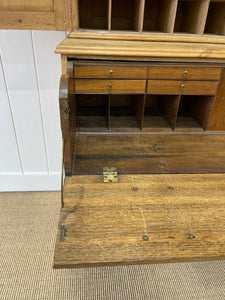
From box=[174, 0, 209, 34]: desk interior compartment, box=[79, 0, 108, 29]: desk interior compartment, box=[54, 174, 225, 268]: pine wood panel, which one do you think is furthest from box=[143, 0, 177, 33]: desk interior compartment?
box=[54, 174, 225, 268]: pine wood panel

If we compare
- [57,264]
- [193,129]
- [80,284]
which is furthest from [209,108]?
[80,284]

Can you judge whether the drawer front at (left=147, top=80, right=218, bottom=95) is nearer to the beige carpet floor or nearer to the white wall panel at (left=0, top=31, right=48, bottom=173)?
the white wall panel at (left=0, top=31, right=48, bottom=173)

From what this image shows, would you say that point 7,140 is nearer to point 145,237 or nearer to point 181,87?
point 181,87

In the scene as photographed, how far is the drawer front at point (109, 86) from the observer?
105cm

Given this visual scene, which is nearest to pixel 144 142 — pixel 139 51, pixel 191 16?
pixel 139 51

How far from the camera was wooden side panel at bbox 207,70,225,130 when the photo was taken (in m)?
1.12

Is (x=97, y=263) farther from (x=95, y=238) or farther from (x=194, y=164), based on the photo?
(x=194, y=164)

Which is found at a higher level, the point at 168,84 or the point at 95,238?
the point at 168,84

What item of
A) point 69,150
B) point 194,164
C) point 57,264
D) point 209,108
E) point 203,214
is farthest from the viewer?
point 209,108

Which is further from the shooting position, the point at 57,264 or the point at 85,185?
the point at 85,185

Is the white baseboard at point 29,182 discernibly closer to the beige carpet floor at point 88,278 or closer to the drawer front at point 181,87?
the beige carpet floor at point 88,278

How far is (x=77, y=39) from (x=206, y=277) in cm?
152

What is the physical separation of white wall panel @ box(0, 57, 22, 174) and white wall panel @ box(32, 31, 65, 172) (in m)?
0.25

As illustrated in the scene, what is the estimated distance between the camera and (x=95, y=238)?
67 cm
